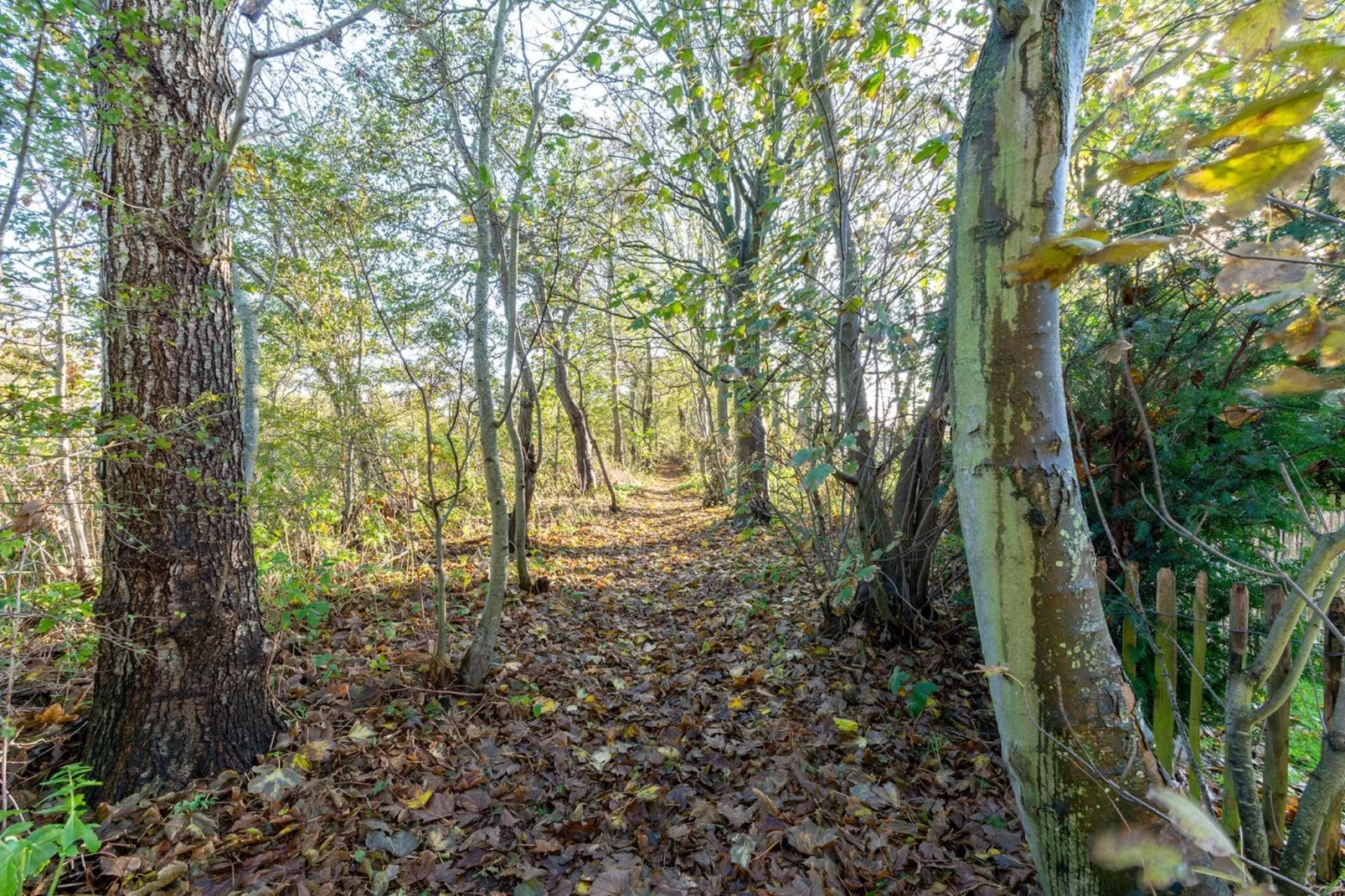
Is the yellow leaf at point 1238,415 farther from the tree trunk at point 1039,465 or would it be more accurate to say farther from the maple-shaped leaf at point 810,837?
the maple-shaped leaf at point 810,837

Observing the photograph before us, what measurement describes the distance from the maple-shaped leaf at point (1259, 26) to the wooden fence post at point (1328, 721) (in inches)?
72.1

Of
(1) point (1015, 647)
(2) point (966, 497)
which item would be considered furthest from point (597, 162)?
(1) point (1015, 647)

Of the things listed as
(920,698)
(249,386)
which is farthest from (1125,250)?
(249,386)

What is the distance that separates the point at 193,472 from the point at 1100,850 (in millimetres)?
3559

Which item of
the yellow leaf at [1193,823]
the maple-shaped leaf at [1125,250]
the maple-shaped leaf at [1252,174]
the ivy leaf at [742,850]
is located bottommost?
the ivy leaf at [742,850]

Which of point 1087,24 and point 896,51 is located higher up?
point 896,51

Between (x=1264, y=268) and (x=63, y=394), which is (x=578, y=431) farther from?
(x=1264, y=268)

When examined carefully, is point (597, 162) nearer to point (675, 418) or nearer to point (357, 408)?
point (357, 408)

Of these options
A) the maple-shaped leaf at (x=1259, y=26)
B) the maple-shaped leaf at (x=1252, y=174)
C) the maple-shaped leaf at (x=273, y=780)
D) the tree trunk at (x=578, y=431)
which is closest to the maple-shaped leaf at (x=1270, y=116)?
the maple-shaped leaf at (x=1252, y=174)

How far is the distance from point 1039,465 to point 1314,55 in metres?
0.87

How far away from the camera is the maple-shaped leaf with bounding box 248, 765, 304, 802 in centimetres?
257

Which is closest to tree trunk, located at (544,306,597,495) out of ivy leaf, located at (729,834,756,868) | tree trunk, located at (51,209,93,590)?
tree trunk, located at (51,209,93,590)

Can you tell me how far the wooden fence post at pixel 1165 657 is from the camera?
1.99 m

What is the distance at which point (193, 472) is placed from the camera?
2545mm
